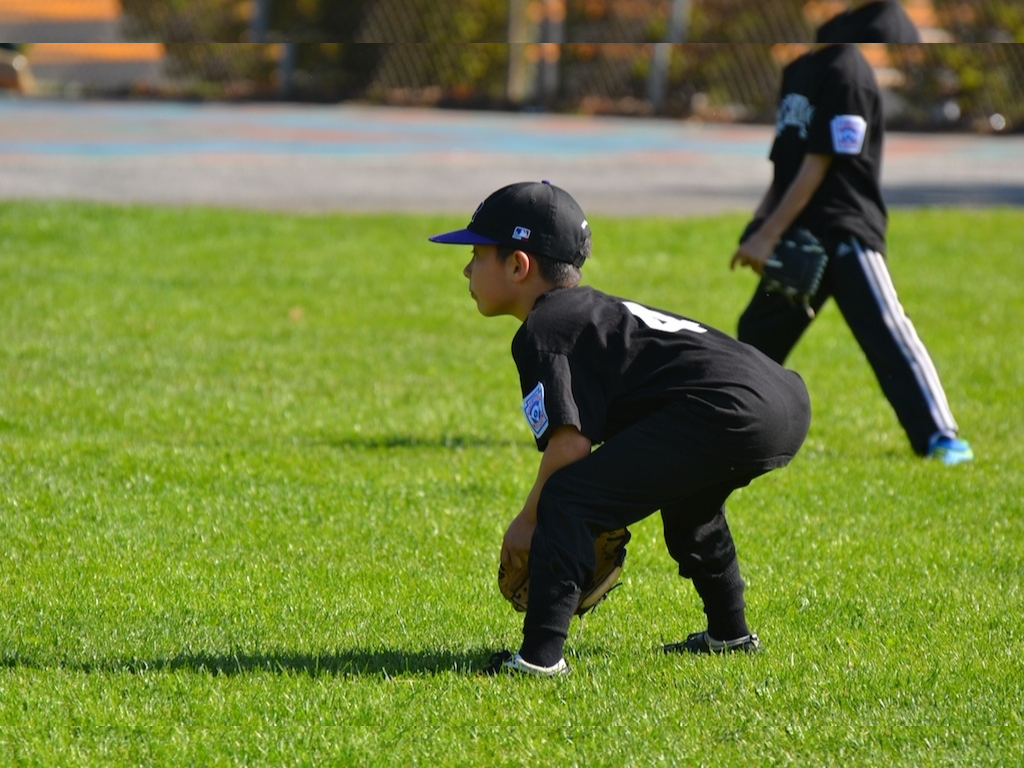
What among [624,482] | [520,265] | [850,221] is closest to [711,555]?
[624,482]

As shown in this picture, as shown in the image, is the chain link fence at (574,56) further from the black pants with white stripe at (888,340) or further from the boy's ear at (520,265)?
the boy's ear at (520,265)

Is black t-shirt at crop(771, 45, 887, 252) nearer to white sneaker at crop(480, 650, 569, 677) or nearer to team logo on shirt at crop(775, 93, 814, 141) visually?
team logo on shirt at crop(775, 93, 814, 141)

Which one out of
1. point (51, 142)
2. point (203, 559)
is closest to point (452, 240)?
point (203, 559)

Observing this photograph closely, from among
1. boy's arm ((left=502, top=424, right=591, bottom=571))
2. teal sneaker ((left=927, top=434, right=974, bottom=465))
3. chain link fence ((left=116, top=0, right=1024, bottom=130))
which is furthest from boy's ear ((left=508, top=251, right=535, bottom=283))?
chain link fence ((left=116, top=0, right=1024, bottom=130))

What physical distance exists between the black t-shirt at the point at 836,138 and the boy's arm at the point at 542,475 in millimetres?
3146

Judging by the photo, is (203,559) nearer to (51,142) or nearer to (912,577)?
(912,577)

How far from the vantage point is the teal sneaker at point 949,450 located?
6441 mm

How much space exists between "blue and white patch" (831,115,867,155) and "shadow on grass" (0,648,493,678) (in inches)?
127

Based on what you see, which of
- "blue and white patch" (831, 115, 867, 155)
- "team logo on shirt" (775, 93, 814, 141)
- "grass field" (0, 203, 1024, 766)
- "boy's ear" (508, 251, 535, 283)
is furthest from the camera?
"team logo on shirt" (775, 93, 814, 141)

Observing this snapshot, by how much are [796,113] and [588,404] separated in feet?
10.7

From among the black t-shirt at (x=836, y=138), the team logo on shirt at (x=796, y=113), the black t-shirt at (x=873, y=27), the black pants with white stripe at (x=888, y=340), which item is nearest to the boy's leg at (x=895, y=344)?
the black pants with white stripe at (x=888, y=340)

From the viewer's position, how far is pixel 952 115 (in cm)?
2420

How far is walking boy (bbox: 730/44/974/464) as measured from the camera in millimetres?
6348

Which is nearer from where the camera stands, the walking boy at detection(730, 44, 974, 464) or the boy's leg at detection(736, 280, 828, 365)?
the walking boy at detection(730, 44, 974, 464)
